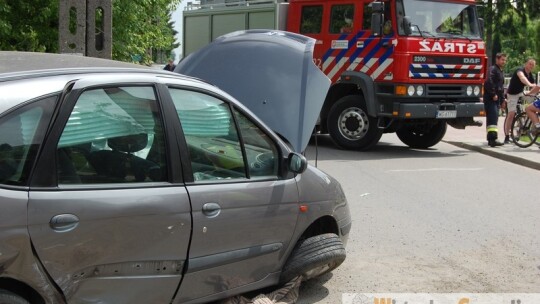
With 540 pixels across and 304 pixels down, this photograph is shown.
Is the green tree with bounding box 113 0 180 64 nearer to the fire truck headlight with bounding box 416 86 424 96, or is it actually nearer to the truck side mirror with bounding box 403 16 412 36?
the truck side mirror with bounding box 403 16 412 36

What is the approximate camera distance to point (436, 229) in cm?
715

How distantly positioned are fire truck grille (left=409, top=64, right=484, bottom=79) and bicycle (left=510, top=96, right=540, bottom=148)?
120 cm

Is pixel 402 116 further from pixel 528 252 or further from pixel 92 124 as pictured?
pixel 92 124

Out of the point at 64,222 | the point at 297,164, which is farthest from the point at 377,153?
the point at 64,222

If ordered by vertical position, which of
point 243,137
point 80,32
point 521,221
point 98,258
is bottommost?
point 521,221

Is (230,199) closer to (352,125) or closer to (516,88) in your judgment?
(352,125)

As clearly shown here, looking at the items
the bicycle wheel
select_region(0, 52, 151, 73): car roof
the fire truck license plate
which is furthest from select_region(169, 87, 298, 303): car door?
the bicycle wheel

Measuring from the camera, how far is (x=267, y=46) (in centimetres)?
595

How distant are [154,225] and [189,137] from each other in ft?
1.96

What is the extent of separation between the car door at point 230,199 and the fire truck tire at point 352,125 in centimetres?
907

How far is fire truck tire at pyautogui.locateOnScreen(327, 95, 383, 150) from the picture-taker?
44.1 ft

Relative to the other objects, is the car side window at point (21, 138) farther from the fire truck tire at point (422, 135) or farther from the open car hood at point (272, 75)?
the fire truck tire at point (422, 135)

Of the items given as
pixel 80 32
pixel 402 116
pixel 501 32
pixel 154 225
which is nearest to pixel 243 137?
pixel 154 225

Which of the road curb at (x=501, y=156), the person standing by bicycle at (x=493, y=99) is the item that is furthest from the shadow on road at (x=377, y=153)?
the person standing by bicycle at (x=493, y=99)
